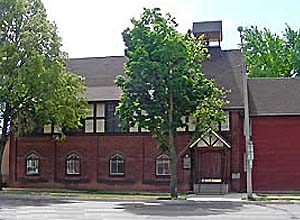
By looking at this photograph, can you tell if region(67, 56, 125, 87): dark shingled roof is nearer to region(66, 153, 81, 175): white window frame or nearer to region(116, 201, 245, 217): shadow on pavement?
region(66, 153, 81, 175): white window frame

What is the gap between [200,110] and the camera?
1230 inches

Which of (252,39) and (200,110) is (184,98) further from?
(252,39)

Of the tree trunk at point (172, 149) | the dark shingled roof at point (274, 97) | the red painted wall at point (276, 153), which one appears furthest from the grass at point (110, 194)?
the dark shingled roof at point (274, 97)

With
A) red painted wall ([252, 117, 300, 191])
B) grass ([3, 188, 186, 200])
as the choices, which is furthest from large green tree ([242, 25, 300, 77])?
grass ([3, 188, 186, 200])

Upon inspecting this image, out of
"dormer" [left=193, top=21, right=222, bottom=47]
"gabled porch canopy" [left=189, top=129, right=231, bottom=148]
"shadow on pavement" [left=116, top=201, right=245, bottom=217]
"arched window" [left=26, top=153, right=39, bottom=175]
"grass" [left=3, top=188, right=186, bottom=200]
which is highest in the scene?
Answer: "dormer" [left=193, top=21, right=222, bottom=47]

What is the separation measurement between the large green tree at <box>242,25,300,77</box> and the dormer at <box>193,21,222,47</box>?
12.6m

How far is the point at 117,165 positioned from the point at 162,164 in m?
3.18

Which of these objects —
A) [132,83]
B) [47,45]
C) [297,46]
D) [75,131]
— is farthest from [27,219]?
[297,46]

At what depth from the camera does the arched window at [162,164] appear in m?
37.5

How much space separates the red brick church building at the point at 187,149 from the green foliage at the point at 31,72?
3.72 metres

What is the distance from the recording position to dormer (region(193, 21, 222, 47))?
42.8 metres

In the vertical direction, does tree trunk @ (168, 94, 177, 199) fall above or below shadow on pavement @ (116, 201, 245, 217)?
above

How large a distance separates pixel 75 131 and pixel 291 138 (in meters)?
14.7

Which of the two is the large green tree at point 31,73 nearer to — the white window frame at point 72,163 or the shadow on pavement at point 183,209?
the white window frame at point 72,163
